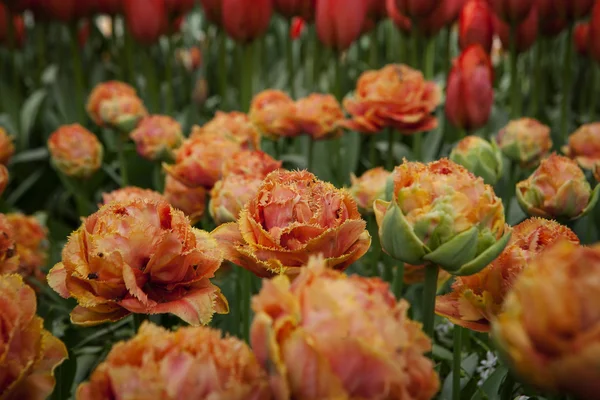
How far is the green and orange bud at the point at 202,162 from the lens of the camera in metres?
0.86

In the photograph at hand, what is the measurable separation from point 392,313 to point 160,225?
26 cm

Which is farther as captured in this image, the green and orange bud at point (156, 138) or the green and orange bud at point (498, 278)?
the green and orange bud at point (156, 138)

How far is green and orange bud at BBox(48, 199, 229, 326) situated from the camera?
538mm

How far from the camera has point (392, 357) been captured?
13.8 inches

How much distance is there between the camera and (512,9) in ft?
4.24

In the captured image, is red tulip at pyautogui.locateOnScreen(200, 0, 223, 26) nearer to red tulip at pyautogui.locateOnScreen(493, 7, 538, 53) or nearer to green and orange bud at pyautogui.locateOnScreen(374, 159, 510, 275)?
red tulip at pyautogui.locateOnScreen(493, 7, 538, 53)

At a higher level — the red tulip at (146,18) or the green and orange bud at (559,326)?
the green and orange bud at (559,326)

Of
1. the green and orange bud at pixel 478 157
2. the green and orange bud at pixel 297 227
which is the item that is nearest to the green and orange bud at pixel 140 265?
the green and orange bud at pixel 297 227

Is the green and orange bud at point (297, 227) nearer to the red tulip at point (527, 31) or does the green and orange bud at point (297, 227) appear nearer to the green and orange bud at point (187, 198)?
the green and orange bud at point (187, 198)

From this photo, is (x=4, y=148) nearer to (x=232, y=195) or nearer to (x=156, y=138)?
(x=156, y=138)

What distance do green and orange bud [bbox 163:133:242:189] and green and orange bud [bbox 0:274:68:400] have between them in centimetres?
37

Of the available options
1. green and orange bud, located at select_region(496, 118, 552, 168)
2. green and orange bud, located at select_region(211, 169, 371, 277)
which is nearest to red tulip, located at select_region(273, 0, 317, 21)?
green and orange bud, located at select_region(496, 118, 552, 168)

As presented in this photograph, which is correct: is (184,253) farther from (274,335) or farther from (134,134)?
(134,134)

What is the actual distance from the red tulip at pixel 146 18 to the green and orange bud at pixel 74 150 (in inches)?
18.1
